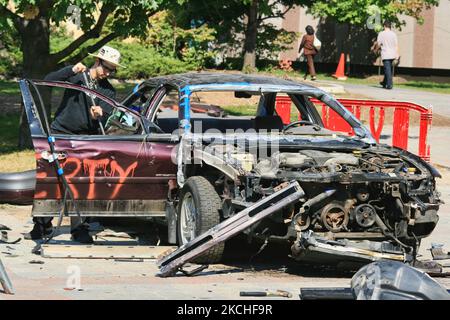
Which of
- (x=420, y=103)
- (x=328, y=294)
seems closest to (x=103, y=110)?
(x=328, y=294)

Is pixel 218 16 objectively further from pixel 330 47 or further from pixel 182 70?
pixel 330 47

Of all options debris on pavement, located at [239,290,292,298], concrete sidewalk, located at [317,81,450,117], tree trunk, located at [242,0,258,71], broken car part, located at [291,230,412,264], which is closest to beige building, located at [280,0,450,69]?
tree trunk, located at [242,0,258,71]

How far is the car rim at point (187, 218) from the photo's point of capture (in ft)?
30.6

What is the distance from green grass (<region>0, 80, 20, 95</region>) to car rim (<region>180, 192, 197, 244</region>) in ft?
45.6

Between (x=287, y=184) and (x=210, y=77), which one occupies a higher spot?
(x=210, y=77)

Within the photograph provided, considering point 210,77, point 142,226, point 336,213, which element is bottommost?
point 142,226

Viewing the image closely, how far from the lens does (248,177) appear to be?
345 inches

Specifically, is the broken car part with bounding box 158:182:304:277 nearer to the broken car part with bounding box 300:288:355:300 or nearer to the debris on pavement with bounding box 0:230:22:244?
the broken car part with bounding box 300:288:355:300

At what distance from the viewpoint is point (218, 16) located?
29297mm

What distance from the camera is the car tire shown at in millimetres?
8953

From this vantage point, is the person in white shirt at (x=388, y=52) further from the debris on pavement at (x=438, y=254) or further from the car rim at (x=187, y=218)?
the car rim at (x=187, y=218)

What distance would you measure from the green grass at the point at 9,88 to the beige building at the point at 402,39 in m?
10.6

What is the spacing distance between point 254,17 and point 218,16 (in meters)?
1.47
